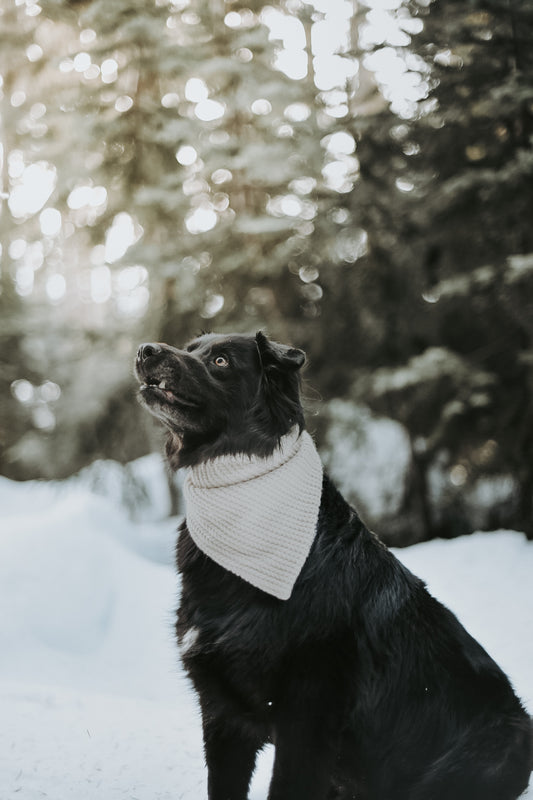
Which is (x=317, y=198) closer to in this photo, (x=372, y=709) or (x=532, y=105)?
(x=532, y=105)

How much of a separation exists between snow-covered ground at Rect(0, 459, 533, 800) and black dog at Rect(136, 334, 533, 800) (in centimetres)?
26

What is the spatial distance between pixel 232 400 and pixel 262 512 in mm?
414

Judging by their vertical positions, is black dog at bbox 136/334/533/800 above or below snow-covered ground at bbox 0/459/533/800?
above

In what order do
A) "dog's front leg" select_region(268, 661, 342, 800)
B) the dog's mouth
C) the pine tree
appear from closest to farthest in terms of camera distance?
"dog's front leg" select_region(268, 661, 342, 800), the dog's mouth, the pine tree

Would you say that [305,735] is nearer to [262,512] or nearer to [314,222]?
[262,512]

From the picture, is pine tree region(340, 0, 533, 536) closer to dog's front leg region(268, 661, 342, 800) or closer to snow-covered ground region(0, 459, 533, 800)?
snow-covered ground region(0, 459, 533, 800)

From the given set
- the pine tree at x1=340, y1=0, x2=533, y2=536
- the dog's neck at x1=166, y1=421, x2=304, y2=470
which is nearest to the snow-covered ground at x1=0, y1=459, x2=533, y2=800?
the dog's neck at x1=166, y1=421, x2=304, y2=470

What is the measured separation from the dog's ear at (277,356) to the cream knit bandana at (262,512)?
235 mm

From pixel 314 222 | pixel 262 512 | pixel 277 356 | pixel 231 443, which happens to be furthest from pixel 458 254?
pixel 262 512

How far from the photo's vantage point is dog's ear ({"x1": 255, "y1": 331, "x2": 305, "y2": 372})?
2.30 meters

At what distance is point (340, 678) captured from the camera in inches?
79.9

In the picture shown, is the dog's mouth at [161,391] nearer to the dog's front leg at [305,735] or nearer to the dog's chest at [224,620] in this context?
the dog's chest at [224,620]

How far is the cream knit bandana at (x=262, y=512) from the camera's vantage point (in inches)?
83.1

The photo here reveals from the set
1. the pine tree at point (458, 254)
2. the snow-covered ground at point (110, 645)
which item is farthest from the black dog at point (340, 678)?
the pine tree at point (458, 254)
